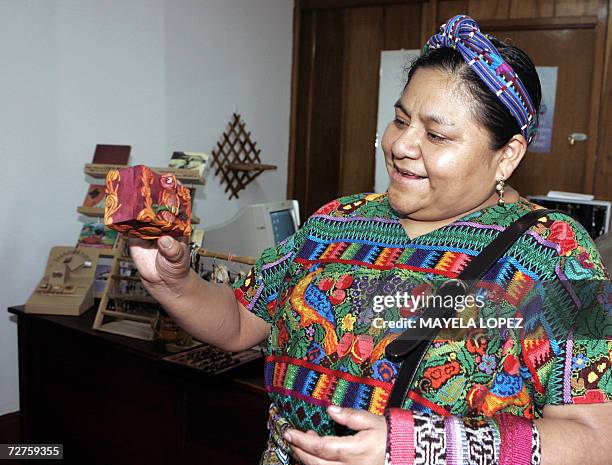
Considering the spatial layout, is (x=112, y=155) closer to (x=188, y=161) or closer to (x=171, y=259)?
(x=188, y=161)

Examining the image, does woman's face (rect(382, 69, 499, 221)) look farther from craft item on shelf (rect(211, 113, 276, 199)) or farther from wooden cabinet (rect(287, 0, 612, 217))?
wooden cabinet (rect(287, 0, 612, 217))

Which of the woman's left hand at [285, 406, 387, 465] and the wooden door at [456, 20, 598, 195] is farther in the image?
the wooden door at [456, 20, 598, 195]

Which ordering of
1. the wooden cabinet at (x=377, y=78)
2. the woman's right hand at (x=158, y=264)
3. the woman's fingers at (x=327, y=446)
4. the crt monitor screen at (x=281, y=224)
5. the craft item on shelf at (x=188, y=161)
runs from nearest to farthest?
the woman's fingers at (x=327, y=446)
the woman's right hand at (x=158, y=264)
the craft item on shelf at (x=188, y=161)
the crt monitor screen at (x=281, y=224)
the wooden cabinet at (x=377, y=78)

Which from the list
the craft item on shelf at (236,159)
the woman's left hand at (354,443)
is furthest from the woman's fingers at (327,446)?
the craft item on shelf at (236,159)

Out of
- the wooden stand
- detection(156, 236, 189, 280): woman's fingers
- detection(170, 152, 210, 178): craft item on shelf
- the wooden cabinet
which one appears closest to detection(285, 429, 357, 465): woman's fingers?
detection(156, 236, 189, 280): woman's fingers

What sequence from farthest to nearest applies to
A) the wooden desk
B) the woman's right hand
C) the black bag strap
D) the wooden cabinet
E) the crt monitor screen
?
the wooden cabinet < the crt monitor screen < the wooden desk < the woman's right hand < the black bag strap

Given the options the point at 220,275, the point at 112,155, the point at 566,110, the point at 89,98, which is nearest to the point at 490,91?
the point at 220,275

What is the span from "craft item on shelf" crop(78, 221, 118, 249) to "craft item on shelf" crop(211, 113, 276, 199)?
111 centimetres

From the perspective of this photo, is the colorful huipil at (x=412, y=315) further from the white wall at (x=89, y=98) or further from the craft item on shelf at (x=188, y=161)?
the white wall at (x=89, y=98)

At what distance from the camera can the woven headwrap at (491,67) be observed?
0.87 meters

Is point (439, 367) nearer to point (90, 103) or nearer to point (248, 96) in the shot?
point (90, 103)

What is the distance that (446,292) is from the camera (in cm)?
84

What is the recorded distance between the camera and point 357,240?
99 centimetres

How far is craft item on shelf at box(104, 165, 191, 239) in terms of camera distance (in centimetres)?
88
